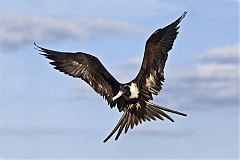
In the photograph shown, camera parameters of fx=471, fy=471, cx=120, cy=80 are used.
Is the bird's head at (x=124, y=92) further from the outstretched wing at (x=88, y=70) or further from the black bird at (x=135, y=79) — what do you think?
the outstretched wing at (x=88, y=70)

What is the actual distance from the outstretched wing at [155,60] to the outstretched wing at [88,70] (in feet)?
1.69

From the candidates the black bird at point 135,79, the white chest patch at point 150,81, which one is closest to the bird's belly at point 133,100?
the black bird at point 135,79

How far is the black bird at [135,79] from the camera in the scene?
282 inches

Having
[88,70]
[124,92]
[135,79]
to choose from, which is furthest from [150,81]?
[88,70]

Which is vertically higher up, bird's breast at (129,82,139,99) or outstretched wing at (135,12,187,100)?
outstretched wing at (135,12,187,100)

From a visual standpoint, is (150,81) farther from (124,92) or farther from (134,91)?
(124,92)

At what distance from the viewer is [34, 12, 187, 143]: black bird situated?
23.5 feet

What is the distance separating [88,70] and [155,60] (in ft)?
3.65

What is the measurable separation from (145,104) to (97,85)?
2.87 feet

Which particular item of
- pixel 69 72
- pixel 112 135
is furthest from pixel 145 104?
pixel 69 72

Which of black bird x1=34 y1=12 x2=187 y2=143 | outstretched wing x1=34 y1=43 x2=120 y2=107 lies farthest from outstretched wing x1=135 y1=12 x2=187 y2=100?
outstretched wing x1=34 y1=43 x2=120 y2=107

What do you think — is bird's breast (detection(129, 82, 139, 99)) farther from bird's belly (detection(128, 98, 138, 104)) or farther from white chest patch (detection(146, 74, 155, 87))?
white chest patch (detection(146, 74, 155, 87))

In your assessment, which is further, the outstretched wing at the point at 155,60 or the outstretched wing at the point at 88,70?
the outstretched wing at the point at 88,70

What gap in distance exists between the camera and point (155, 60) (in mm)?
7242
